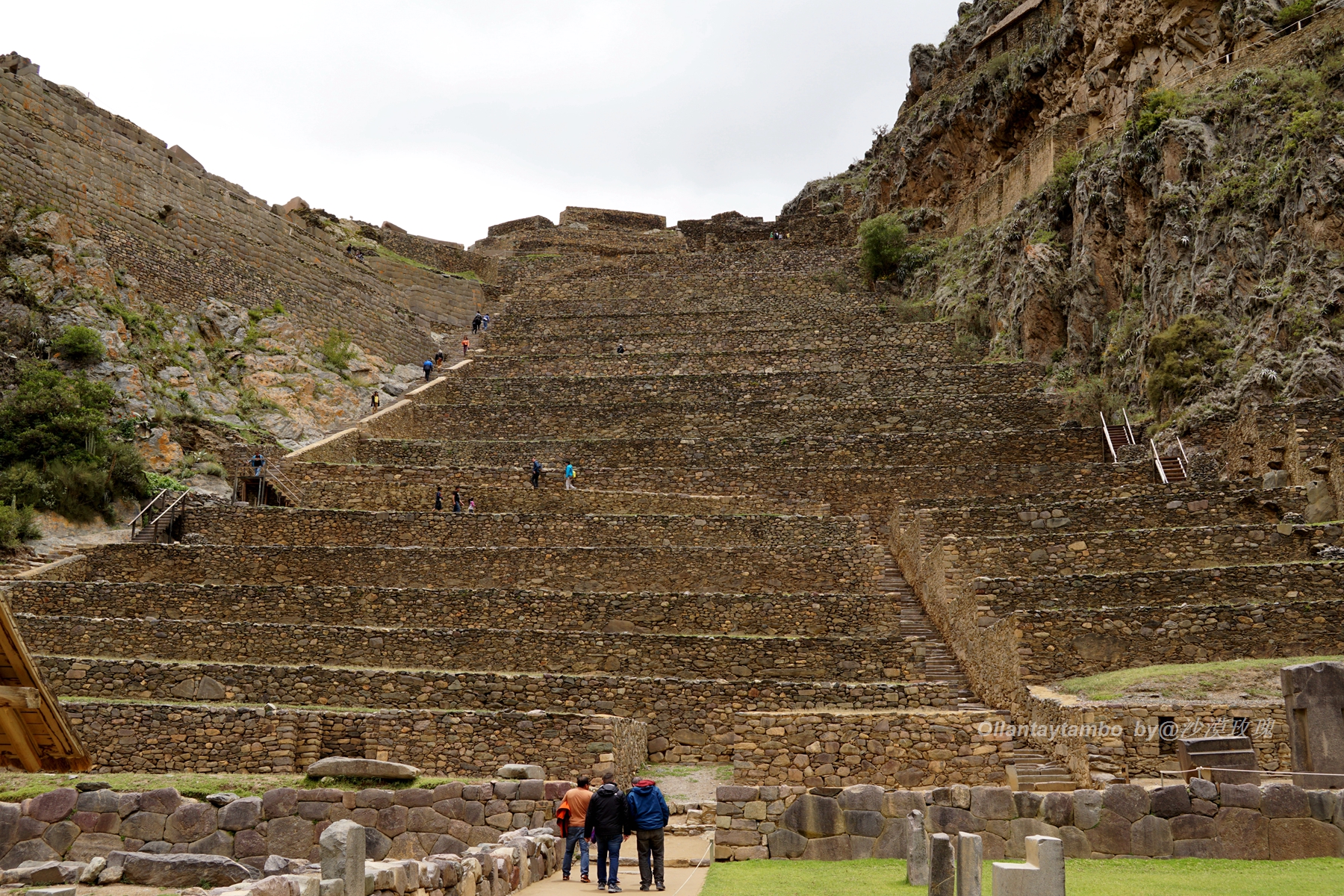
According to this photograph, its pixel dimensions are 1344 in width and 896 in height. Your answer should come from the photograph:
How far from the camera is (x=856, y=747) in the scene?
49.6 ft

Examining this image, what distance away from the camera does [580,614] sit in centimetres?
2036

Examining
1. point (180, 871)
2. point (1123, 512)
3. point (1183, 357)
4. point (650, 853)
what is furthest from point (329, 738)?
point (1183, 357)

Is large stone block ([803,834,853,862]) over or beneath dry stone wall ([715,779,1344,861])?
beneath

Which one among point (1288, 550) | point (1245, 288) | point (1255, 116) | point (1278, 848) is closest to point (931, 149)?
point (1255, 116)

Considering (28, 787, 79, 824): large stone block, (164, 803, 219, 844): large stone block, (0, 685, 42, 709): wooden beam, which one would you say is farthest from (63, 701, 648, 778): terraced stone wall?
(0, 685, 42, 709): wooden beam

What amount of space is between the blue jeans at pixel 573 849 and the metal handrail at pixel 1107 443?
58.1 ft

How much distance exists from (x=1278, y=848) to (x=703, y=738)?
374 inches

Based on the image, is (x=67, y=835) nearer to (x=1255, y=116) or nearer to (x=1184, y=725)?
(x=1184, y=725)

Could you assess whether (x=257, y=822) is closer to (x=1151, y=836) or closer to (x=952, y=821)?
(x=952, y=821)

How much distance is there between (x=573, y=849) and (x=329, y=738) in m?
6.51

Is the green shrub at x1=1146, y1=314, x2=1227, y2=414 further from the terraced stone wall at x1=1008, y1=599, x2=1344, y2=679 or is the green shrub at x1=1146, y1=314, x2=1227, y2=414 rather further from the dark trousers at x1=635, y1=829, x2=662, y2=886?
the dark trousers at x1=635, y1=829, x2=662, y2=886

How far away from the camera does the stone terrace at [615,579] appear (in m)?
16.5

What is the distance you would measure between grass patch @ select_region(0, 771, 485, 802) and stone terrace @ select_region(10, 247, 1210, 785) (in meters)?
3.97

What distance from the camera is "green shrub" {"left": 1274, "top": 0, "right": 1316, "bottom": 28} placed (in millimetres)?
30062
